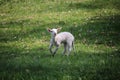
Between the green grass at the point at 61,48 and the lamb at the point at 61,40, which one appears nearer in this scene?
the green grass at the point at 61,48

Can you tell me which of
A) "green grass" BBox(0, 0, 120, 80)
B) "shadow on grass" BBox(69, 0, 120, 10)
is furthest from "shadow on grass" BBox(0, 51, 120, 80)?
"shadow on grass" BBox(69, 0, 120, 10)

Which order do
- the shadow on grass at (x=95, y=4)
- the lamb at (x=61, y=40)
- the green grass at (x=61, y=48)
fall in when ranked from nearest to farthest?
the green grass at (x=61, y=48) < the lamb at (x=61, y=40) < the shadow on grass at (x=95, y=4)

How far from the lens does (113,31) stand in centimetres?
2258

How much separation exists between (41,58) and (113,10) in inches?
652

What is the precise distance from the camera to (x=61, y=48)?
19.0 m

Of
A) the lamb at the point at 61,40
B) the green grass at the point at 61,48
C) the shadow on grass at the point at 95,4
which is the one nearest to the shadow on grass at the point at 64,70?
the green grass at the point at 61,48

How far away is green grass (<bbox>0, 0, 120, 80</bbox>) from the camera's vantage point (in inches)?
464

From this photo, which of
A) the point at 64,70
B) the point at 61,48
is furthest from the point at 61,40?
the point at 64,70

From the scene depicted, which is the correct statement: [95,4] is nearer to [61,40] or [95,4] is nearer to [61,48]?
[61,48]

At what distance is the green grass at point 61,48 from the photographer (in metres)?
11.8

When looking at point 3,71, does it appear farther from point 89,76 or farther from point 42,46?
point 42,46

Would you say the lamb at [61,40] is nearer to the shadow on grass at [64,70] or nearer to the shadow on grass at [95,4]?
the shadow on grass at [64,70]

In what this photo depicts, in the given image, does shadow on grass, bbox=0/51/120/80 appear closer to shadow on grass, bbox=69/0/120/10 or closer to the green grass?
the green grass

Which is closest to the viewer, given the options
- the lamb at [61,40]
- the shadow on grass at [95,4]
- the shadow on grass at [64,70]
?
the shadow on grass at [64,70]
